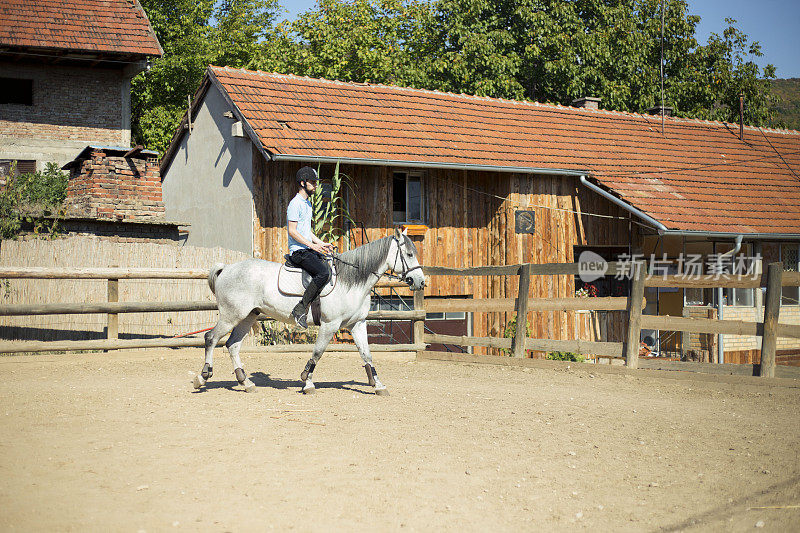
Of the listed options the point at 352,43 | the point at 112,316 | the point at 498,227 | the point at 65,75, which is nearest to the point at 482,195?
the point at 498,227

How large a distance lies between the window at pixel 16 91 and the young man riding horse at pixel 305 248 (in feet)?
58.6

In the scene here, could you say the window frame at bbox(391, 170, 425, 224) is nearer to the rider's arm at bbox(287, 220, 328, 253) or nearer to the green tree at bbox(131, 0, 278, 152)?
the rider's arm at bbox(287, 220, 328, 253)

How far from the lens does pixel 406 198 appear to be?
61.5ft

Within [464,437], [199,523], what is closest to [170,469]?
[199,523]

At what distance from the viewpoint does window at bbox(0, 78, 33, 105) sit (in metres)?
23.7

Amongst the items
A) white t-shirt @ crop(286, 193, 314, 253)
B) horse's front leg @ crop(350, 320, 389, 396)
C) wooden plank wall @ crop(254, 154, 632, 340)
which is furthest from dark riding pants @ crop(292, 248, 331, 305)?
wooden plank wall @ crop(254, 154, 632, 340)

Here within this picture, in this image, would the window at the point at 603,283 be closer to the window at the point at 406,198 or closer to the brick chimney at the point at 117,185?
the window at the point at 406,198

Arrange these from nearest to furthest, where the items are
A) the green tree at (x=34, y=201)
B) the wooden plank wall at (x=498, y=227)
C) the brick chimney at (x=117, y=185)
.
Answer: the green tree at (x=34, y=201) < the wooden plank wall at (x=498, y=227) < the brick chimney at (x=117, y=185)

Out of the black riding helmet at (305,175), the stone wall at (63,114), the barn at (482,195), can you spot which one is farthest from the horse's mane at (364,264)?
the stone wall at (63,114)

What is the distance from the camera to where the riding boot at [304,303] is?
29.9 ft

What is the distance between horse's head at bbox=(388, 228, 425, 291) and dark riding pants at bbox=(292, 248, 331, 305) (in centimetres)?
80

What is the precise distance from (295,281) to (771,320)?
19.6ft

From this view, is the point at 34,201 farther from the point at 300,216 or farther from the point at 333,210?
the point at 300,216

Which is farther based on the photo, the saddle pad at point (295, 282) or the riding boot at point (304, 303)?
the saddle pad at point (295, 282)
